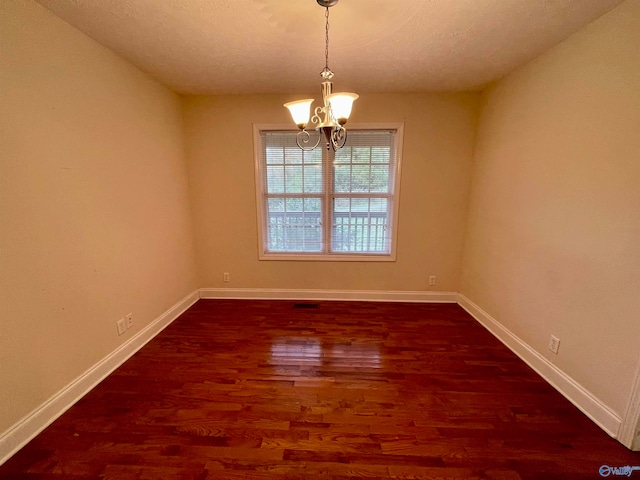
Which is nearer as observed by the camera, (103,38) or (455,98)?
(103,38)

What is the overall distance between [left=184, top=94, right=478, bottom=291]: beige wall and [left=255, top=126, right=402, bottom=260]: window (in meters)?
0.12

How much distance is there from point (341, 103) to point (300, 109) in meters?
0.26

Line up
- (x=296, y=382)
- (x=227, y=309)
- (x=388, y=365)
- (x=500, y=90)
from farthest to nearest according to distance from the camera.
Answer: (x=227, y=309), (x=500, y=90), (x=388, y=365), (x=296, y=382)

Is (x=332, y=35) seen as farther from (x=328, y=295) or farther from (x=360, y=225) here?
(x=328, y=295)

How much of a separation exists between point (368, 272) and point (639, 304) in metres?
2.16

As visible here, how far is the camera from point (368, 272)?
319cm

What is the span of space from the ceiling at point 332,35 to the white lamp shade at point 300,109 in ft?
2.03

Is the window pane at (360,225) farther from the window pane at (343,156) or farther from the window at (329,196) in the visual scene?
the window pane at (343,156)

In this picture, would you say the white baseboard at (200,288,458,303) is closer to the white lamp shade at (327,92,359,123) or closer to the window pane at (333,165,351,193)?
the window pane at (333,165,351,193)

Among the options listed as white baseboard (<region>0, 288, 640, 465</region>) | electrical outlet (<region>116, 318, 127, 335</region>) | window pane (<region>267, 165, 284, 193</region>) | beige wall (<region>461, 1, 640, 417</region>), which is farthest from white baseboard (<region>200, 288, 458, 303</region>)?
window pane (<region>267, 165, 284, 193</region>)

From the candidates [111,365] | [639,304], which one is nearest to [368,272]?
[639,304]

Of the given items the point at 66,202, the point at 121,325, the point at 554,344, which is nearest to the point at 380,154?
the point at 554,344

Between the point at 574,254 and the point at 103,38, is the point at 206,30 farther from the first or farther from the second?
the point at 574,254

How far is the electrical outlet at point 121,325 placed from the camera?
2053 millimetres
